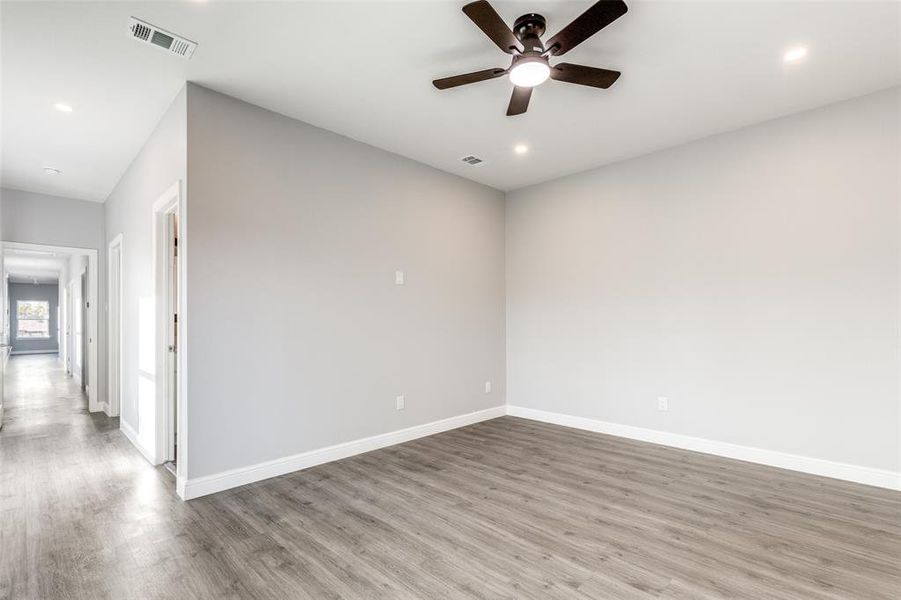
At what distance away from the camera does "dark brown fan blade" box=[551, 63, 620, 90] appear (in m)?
2.34

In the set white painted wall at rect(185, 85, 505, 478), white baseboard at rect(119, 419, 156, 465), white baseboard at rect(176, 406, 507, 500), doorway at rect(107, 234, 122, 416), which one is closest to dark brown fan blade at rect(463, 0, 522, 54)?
white painted wall at rect(185, 85, 505, 478)

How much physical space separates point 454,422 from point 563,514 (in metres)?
2.26

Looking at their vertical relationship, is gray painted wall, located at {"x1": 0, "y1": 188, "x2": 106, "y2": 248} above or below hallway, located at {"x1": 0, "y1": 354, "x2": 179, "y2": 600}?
above

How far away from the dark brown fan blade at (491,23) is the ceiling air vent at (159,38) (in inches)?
69.5

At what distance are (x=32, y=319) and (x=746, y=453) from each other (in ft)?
71.9

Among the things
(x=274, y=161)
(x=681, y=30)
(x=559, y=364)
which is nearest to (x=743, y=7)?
(x=681, y=30)

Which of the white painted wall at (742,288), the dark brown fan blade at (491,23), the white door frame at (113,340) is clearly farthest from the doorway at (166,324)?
the white painted wall at (742,288)

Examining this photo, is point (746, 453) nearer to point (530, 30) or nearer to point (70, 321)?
point (530, 30)

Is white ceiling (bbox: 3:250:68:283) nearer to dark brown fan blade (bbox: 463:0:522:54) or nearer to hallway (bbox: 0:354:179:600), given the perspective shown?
hallway (bbox: 0:354:179:600)

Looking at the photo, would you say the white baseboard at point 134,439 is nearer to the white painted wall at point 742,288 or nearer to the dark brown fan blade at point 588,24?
the white painted wall at point 742,288

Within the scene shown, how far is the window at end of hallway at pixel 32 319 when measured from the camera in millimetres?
15367

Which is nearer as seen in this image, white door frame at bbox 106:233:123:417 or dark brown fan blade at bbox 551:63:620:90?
dark brown fan blade at bbox 551:63:620:90

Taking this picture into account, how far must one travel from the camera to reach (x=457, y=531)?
2.49m

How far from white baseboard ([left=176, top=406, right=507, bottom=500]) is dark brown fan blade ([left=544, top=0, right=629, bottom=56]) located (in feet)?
11.2
